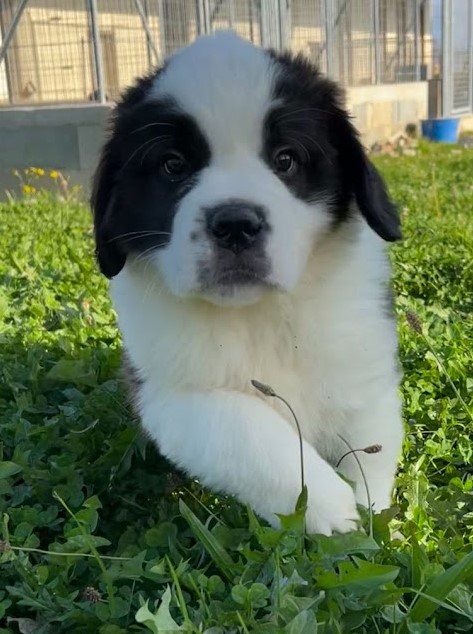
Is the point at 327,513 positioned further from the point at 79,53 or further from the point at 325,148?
the point at 79,53

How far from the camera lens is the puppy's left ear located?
2.08 m

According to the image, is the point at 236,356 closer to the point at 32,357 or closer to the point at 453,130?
the point at 32,357

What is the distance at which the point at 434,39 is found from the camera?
16859mm

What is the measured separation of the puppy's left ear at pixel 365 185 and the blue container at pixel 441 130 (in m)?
13.7

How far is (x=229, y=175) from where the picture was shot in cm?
188

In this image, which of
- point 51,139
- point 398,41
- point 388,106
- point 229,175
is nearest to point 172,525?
point 229,175

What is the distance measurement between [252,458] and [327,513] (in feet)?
0.64

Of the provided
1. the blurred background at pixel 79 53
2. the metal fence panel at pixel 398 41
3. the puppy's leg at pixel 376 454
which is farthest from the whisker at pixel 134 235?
the metal fence panel at pixel 398 41

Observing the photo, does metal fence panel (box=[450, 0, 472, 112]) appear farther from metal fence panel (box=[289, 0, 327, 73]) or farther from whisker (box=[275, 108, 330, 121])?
whisker (box=[275, 108, 330, 121])

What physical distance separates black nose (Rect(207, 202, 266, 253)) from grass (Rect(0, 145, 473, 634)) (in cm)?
59

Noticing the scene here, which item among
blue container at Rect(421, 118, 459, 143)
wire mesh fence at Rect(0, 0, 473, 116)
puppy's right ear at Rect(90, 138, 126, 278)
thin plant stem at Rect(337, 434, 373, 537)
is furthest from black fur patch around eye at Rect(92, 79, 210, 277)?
blue container at Rect(421, 118, 459, 143)

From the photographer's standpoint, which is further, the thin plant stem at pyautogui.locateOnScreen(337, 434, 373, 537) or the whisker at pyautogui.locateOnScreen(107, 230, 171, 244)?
the whisker at pyautogui.locateOnScreen(107, 230, 171, 244)

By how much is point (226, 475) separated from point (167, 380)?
312 millimetres

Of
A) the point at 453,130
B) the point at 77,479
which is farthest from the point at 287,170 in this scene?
the point at 453,130
